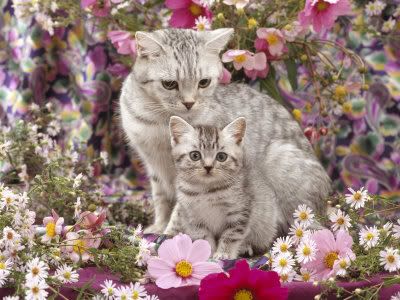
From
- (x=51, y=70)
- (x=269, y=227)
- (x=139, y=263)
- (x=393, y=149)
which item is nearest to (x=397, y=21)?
(x=393, y=149)

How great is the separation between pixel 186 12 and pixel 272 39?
0.24m

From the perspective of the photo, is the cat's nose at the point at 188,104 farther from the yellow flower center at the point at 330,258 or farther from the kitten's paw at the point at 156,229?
the yellow flower center at the point at 330,258

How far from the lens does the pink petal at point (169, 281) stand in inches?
53.6

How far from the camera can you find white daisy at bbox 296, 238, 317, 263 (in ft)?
4.55

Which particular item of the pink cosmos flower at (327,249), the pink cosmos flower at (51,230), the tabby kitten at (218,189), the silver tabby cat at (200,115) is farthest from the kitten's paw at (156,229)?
the pink cosmos flower at (327,249)

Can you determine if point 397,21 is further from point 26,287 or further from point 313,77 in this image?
point 26,287

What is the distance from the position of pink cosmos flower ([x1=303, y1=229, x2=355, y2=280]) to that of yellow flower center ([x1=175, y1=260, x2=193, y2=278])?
0.22m

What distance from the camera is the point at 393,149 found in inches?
94.0

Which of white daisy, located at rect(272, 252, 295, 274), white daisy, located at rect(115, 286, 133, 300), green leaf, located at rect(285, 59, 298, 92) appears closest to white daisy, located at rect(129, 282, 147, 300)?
white daisy, located at rect(115, 286, 133, 300)

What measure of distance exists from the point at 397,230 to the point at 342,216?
123 millimetres

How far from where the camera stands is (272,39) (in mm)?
1853

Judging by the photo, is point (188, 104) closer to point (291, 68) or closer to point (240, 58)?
point (240, 58)

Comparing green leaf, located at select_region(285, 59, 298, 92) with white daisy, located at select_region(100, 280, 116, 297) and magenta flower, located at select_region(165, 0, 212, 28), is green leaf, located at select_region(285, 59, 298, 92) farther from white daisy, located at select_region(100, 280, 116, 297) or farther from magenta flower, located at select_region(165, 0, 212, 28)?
white daisy, located at select_region(100, 280, 116, 297)

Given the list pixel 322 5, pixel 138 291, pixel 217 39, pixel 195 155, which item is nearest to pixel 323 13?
pixel 322 5
